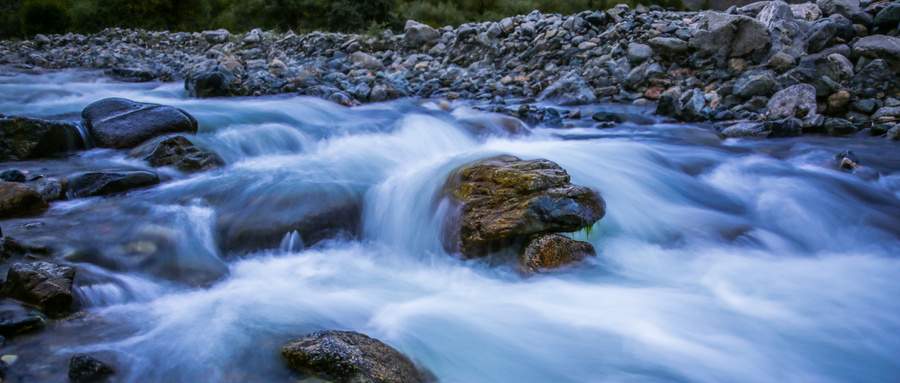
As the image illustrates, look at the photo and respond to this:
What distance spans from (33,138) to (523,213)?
5.11 meters

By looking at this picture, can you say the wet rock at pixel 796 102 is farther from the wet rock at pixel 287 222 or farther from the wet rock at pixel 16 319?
the wet rock at pixel 16 319

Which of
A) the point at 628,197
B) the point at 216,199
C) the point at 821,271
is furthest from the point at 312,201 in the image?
the point at 821,271

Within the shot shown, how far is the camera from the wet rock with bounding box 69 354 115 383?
2867 mm

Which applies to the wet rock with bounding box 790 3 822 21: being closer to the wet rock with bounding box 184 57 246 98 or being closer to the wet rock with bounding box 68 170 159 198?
the wet rock with bounding box 184 57 246 98

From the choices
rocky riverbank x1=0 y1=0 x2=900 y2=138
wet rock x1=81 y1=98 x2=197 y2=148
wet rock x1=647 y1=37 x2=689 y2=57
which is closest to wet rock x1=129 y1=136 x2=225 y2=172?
wet rock x1=81 y1=98 x2=197 y2=148

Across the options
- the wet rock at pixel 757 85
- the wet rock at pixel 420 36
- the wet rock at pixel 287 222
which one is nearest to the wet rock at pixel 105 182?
the wet rock at pixel 287 222

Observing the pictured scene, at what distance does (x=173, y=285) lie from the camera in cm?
404

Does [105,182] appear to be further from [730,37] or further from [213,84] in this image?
[730,37]

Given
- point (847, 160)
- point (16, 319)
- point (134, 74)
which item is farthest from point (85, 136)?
point (847, 160)

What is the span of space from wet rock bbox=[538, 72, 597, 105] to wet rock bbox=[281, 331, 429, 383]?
716 centimetres

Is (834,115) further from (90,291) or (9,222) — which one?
(9,222)

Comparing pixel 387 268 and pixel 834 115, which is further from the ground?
pixel 834 115

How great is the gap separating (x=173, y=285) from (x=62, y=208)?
5.19 ft

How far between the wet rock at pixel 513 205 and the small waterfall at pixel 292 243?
3.64ft
